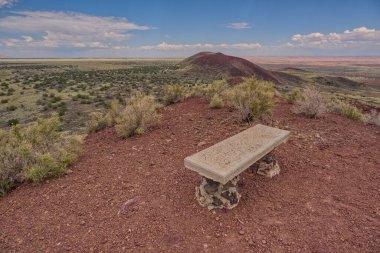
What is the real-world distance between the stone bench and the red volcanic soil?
20 cm

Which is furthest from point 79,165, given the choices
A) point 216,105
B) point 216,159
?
point 216,105

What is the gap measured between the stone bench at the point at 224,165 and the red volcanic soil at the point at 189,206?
7.7 inches

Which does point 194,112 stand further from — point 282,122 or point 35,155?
point 35,155

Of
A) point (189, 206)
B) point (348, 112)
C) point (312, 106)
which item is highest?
point (312, 106)

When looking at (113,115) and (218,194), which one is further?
(113,115)

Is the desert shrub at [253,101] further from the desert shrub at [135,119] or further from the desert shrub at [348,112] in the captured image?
the desert shrub at [348,112]

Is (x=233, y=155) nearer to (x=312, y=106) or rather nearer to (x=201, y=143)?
(x=201, y=143)

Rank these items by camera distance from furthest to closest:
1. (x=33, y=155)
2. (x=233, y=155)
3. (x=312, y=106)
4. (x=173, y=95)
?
(x=173, y=95)
(x=312, y=106)
(x=33, y=155)
(x=233, y=155)

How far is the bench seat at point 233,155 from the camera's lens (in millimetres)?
3830

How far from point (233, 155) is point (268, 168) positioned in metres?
1.27

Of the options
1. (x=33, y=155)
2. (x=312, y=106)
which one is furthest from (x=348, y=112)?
(x=33, y=155)

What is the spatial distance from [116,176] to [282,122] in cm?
499

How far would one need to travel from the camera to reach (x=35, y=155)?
6012 mm

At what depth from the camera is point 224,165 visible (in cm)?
396
